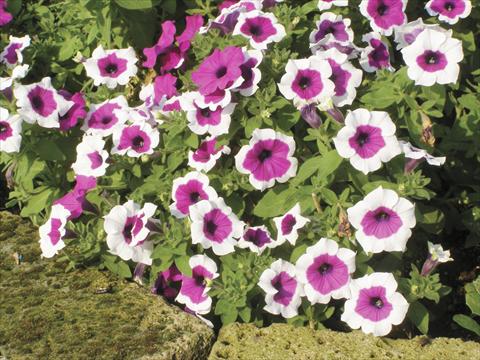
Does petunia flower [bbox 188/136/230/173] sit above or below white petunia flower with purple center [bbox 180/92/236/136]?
below

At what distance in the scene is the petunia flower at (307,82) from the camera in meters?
3.22

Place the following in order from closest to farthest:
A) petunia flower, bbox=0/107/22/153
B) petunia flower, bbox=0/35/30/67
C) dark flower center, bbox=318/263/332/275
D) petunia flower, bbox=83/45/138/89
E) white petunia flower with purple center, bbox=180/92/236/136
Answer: dark flower center, bbox=318/263/332/275 → white petunia flower with purple center, bbox=180/92/236/136 → petunia flower, bbox=0/107/22/153 → petunia flower, bbox=83/45/138/89 → petunia flower, bbox=0/35/30/67

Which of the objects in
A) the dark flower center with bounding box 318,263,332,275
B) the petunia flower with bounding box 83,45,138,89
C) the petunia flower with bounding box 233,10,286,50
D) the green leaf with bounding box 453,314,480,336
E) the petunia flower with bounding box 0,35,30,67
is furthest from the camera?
the petunia flower with bounding box 0,35,30,67

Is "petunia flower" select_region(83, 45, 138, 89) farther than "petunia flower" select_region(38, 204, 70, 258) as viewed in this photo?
Yes

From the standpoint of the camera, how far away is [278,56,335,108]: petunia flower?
127 inches

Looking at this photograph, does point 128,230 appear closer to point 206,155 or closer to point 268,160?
point 206,155

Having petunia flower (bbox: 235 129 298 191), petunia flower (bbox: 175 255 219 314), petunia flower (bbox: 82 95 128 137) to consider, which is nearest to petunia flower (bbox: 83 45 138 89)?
petunia flower (bbox: 82 95 128 137)

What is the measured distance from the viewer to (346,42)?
3.53 meters

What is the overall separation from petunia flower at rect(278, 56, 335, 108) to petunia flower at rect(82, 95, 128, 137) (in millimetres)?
908

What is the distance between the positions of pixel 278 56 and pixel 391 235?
950mm

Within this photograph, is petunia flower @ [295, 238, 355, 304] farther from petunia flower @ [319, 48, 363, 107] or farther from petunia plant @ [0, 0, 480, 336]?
petunia flower @ [319, 48, 363, 107]

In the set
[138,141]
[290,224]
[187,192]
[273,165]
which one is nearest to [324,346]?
[290,224]

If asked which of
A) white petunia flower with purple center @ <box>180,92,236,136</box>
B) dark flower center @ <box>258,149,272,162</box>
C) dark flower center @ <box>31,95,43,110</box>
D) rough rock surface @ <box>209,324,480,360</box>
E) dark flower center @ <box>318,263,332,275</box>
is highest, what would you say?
white petunia flower with purple center @ <box>180,92,236,136</box>

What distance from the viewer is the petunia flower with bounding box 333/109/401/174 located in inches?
118
